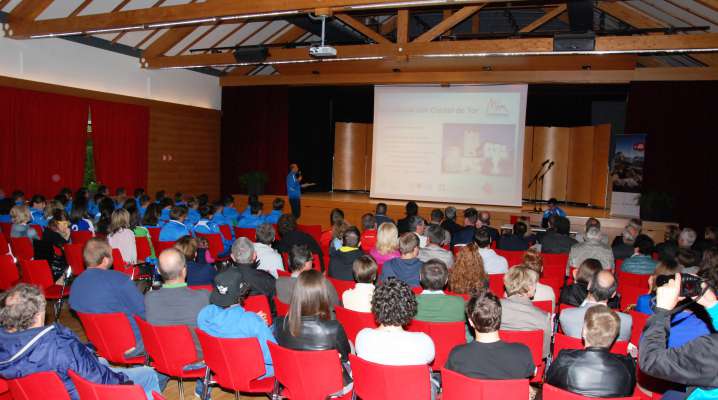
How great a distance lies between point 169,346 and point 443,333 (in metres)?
1.63

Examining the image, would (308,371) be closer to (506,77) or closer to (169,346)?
(169,346)

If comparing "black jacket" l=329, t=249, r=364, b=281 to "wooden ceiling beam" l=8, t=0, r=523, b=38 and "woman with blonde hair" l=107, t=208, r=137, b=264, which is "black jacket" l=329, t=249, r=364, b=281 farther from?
"wooden ceiling beam" l=8, t=0, r=523, b=38

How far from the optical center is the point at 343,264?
5094 millimetres

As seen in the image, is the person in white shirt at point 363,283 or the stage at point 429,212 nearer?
the person in white shirt at point 363,283

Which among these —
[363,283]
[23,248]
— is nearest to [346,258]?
[363,283]

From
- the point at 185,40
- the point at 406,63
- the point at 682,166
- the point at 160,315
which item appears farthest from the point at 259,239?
the point at 682,166

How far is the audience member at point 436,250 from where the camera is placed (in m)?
5.32

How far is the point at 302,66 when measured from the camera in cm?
1406

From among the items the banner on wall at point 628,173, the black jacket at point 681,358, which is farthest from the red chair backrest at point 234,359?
the banner on wall at point 628,173

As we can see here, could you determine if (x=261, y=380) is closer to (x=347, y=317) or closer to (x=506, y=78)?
(x=347, y=317)

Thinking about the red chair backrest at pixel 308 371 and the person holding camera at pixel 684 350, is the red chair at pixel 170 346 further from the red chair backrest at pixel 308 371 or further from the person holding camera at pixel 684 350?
the person holding camera at pixel 684 350

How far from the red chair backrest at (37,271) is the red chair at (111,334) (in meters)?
1.96

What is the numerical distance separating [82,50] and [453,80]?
316 inches

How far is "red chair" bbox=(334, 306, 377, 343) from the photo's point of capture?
3.65 metres
